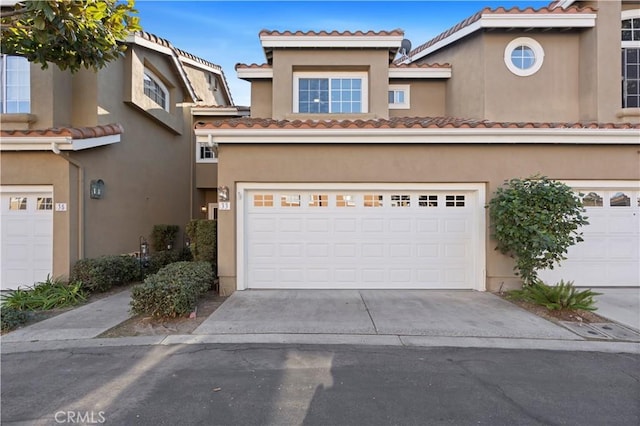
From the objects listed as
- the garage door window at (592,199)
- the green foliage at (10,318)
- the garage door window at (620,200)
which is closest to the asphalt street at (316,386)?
A: the green foliage at (10,318)

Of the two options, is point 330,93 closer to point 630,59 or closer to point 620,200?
point 620,200

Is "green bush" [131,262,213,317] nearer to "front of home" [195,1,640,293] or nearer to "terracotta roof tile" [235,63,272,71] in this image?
"front of home" [195,1,640,293]

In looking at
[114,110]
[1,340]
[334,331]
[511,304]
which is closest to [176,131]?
[114,110]

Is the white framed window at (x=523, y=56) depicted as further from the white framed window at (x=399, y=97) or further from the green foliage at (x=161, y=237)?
the green foliage at (x=161, y=237)

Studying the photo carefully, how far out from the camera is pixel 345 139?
23.4 feet

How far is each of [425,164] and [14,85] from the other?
→ 10109 mm

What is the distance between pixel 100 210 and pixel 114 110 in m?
2.87

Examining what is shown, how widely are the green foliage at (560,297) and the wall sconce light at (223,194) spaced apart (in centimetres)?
638

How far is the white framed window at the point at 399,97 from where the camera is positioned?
10648 mm

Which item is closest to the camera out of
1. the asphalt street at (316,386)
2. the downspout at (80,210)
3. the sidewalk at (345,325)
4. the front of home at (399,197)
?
the asphalt street at (316,386)

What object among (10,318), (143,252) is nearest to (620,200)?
(10,318)

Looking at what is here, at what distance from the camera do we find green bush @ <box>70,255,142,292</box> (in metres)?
7.25

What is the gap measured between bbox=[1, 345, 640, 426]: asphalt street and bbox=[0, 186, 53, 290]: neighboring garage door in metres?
4.14

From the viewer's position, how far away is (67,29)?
4230 mm
